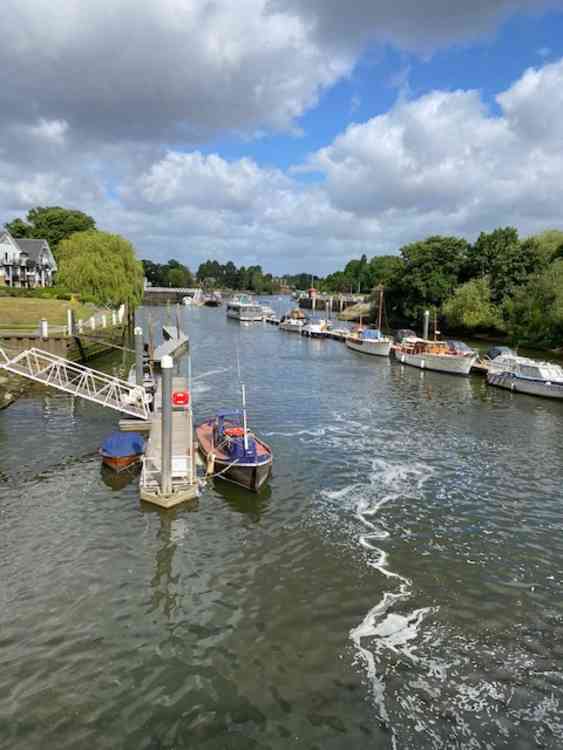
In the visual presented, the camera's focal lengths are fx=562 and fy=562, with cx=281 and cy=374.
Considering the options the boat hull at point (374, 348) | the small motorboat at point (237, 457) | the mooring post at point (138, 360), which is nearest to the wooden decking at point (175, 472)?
the small motorboat at point (237, 457)

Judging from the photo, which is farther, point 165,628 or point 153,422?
point 153,422

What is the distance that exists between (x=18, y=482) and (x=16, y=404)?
14.1 metres

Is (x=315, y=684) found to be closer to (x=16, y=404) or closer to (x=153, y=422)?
(x=153, y=422)

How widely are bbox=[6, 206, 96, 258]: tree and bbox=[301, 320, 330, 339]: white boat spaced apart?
2520 inches

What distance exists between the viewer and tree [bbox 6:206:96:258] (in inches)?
5251

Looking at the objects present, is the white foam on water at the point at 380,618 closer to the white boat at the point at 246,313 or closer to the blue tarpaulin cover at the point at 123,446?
the blue tarpaulin cover at the point at 123,446

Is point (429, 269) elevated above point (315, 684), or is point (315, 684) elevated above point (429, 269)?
point (429, 269)

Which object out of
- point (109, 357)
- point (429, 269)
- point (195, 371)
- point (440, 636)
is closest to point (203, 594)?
point (440, 636)

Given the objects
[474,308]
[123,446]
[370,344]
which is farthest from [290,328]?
[123,446]

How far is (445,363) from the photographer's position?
58781mm

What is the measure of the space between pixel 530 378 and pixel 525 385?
71 centimetres

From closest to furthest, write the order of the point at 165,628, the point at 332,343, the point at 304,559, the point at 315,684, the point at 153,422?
the point at 315,684
the point at 165,628
the point at 304,559
the point at 153,422
the point at 332,343

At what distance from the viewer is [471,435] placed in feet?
110

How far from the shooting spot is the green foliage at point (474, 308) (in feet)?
288
